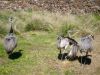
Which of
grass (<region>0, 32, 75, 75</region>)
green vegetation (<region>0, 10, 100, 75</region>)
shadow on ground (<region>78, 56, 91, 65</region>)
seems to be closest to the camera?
grass (<region>0, 32, 75, 75</region>)

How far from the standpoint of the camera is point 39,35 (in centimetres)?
1486

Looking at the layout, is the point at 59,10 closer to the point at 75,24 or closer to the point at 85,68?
the point at 75,24

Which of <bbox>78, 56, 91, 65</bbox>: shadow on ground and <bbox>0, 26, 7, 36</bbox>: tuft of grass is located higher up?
<bbox>0, 26, 7, 36</bbox>: tuft of grass

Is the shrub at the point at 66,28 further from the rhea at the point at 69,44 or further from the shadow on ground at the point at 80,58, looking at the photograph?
the rhea at the point at 69,44

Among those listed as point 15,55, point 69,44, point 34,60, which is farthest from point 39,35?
point 69,44

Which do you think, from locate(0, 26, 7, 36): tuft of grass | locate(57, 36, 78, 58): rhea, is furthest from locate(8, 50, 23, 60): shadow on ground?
locate(0, 26, 7, 36): tuft of grass

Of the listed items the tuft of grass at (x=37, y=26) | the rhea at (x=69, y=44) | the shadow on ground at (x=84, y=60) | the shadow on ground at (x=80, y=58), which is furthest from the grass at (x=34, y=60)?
the tuft of grass at (x=37, y=26)

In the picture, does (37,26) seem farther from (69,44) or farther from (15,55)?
(69,44)

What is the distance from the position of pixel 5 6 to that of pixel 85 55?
24.2 ft

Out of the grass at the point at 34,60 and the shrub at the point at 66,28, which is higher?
the shrub at the point at 66,28

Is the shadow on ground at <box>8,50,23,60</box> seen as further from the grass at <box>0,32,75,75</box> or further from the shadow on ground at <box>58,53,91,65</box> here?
the shadow on ground at <box>58,53,91,65</box>

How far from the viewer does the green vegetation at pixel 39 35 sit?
1132 centimetres

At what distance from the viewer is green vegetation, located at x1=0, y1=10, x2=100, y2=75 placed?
446 inches

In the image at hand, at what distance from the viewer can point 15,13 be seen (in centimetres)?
1656
